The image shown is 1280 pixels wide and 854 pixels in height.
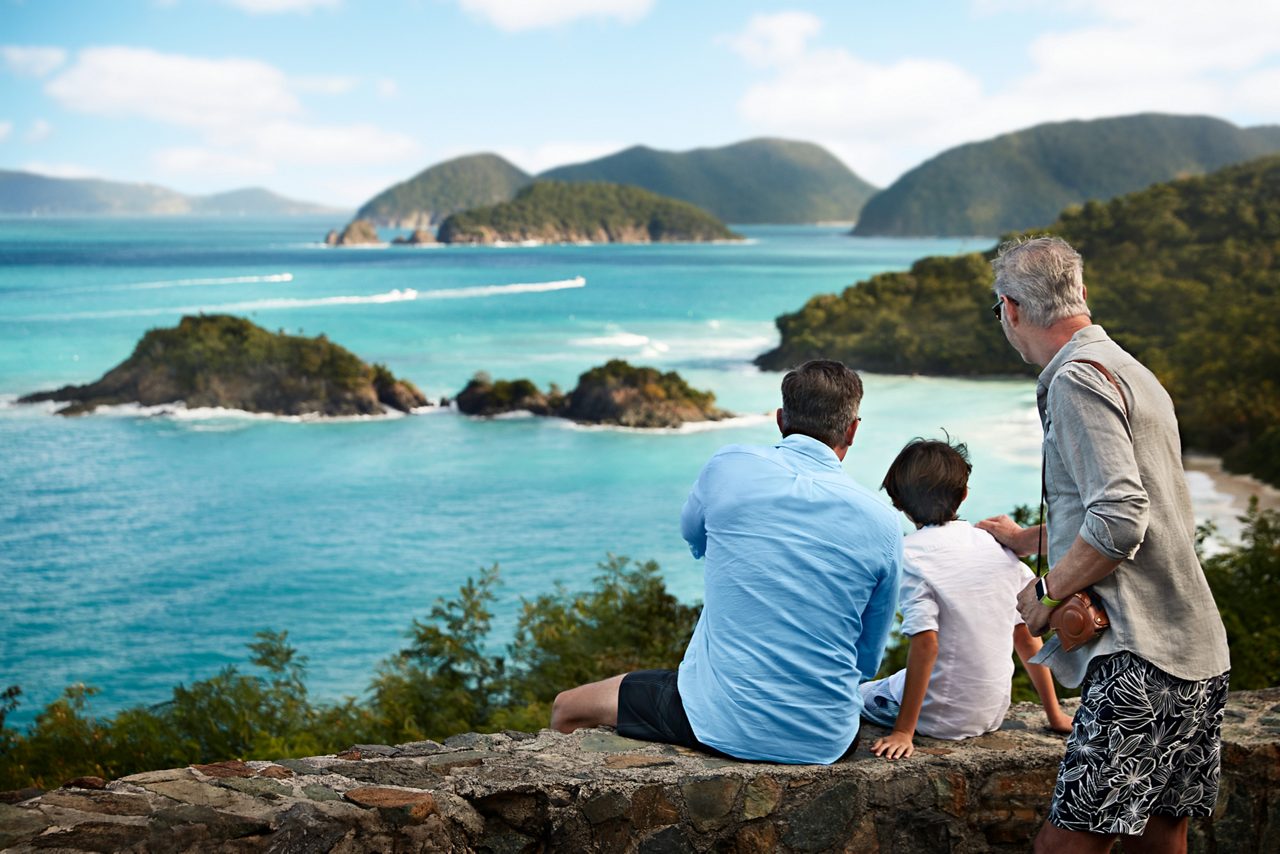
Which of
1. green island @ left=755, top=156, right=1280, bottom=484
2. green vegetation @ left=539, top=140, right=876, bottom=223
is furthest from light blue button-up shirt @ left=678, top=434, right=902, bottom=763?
green vegetation @ left=539, top=140, right=876, bottom=223

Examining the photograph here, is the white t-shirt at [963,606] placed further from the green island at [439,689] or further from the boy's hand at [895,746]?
the green island at [439,689]

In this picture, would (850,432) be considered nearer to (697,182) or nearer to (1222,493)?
(1222,493)

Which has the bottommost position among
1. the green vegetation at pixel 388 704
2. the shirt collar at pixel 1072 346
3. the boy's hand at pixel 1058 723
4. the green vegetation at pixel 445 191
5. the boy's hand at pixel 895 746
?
the green vegetation at pixel 388 704

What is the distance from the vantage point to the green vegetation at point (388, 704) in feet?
13.7

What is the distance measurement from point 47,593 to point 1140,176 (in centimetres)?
2512

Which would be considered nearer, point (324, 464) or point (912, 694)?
point (912, 694)

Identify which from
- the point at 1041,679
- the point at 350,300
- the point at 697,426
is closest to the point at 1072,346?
the point at 1041,679

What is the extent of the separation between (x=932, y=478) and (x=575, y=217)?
→ 2515 centimetres

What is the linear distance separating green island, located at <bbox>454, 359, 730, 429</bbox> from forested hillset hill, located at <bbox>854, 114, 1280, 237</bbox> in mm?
12791

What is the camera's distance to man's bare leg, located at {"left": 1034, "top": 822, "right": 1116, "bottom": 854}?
1.65 metres

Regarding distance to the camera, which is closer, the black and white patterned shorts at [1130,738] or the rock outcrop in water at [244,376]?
the black and white patterned shorts at [1130,738]

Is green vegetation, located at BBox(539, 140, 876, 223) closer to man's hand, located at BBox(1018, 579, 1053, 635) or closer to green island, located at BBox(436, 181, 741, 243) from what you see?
green island, located at BBox(436, 181, 741, 243)

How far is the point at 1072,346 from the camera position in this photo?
163cm

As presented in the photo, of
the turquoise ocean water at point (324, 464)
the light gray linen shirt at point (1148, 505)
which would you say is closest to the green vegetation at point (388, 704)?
the light gray linen shirt at point (1148, 505)
